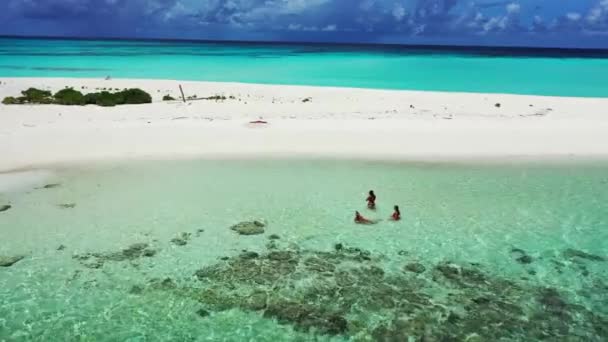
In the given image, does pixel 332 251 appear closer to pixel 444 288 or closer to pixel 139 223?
pixel 444 288

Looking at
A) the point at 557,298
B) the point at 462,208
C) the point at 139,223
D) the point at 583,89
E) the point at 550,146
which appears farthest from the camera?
the point at 583,89

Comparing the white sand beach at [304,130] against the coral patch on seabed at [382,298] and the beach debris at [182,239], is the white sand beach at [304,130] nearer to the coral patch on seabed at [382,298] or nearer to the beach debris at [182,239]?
the beach debris at [182,239]

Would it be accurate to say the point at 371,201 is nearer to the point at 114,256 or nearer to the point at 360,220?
the point at 360,220

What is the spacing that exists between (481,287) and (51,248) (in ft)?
27.7

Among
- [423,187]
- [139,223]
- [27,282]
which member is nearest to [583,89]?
[423,187]

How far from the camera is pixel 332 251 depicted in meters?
10.5

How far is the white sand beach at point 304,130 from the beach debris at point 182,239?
260 inches

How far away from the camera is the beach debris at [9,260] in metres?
9.75

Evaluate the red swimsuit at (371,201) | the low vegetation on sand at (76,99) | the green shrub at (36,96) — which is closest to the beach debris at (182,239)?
the red swimsuit at (371,201)

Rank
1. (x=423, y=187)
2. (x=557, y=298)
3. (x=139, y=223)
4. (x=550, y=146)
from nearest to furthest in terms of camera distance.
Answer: (x=557, y=298) → (x=139, y=223) → (x=423, y=187) → (x=550, y=146)

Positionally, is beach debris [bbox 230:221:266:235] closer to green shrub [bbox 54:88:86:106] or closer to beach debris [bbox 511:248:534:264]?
beach debris [bbox 511:248:534:264]

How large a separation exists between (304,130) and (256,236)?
955 cm

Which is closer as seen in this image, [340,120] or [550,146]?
[550,146]

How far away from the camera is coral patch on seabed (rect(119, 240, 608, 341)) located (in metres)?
7.69
